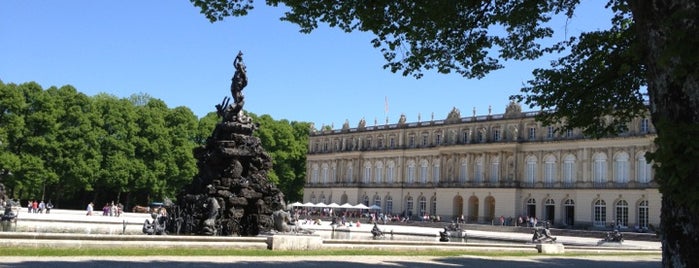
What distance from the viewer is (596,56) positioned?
14.7m

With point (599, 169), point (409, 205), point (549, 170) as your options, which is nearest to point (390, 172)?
point (409, 205)

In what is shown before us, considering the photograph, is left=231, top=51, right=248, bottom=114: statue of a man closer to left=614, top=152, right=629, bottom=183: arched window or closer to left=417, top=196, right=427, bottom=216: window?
left=614, top=152, right=629, bottom=183: arched window

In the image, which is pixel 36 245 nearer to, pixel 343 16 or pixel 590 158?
pixel 343 16

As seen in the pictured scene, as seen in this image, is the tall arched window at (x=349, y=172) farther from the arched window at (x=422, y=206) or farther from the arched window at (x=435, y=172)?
the arched window at (x=435, y=172)

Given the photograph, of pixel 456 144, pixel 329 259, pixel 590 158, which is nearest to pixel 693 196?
pixel 329 259

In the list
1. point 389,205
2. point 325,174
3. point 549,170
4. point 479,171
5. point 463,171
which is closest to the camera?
point 549,170

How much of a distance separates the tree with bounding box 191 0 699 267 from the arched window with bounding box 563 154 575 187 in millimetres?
43697

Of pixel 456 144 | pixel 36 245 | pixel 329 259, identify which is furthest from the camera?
pixel 456 144

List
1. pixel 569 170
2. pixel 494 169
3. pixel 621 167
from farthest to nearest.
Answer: pixel 494 169, pixel 569 170, pixel 621 167

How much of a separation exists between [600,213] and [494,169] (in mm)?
11152

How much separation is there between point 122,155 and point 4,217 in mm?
29504

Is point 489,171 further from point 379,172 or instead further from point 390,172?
point 379,172

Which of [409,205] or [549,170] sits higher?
[549,170]

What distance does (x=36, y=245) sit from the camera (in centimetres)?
1373
